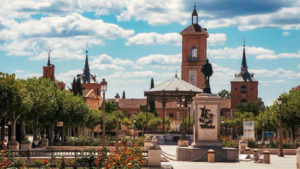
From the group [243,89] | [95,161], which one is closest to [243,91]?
[243,89]

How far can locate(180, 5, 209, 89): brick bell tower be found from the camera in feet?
417

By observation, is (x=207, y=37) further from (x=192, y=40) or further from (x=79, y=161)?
(x=79, y=161)

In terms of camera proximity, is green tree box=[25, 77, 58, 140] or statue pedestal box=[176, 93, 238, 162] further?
green tree box=[25, 77, 58, 140]

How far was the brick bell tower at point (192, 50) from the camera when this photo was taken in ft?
417

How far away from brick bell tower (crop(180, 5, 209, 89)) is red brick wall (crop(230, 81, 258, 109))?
903 inches

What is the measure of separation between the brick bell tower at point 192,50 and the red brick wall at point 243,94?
22937 mm

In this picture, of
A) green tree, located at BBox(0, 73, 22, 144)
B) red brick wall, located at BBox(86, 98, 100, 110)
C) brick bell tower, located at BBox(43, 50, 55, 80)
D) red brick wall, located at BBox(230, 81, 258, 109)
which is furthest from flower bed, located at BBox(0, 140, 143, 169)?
red brick wall, located at BBox(230, 81, 258, 109)

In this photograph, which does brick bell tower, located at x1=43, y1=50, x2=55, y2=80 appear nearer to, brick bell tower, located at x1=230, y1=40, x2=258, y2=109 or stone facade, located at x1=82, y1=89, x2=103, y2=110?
stone facade, located at x1=82, y1=89, x2=103, y2=110

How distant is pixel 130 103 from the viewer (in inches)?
6757

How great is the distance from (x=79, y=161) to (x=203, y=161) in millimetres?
11656

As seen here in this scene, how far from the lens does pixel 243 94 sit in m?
148

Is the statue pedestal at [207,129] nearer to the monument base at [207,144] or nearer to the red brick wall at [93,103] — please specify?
the monument base at [207,144]

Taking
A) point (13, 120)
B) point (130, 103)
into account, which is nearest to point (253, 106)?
point (130, 103)

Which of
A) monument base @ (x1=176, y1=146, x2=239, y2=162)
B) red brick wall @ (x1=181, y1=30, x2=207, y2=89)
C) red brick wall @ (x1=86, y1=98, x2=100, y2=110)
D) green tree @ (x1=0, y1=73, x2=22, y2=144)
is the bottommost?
monument base @ (x1=176, y1=146, x2=239, y2=162)
